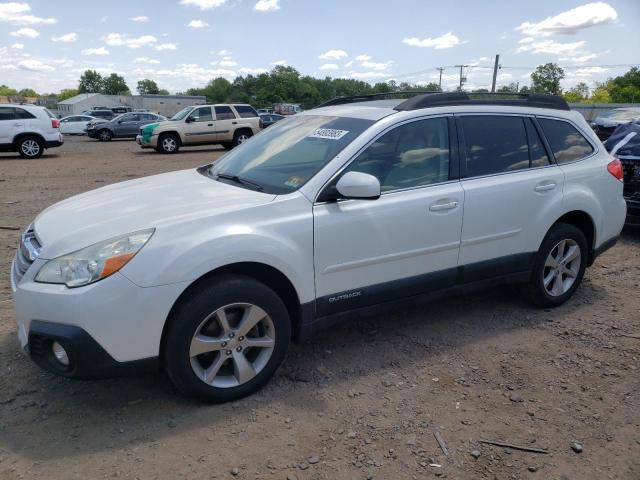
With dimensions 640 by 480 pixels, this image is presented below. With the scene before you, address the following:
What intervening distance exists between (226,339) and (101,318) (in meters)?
0.68

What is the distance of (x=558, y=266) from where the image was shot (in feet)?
14.6

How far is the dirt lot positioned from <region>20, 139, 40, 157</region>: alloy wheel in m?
14.1

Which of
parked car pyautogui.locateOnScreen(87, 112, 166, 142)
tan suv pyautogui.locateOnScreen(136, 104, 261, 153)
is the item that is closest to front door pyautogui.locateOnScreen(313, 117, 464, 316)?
tan suv pyautogui.locateOnScreen(136, 104, 261, 153)

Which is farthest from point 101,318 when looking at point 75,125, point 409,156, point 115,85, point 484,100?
point 115,85

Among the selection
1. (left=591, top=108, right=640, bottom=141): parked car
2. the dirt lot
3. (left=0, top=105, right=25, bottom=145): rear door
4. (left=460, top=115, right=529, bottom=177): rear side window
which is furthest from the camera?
(left=0, top=105, right=25, bottom=145): rear door

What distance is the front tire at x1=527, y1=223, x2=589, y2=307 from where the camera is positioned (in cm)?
431

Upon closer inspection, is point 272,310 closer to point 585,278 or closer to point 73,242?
point 73,242

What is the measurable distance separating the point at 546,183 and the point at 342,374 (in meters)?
2.21

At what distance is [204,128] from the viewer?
19.7 meters

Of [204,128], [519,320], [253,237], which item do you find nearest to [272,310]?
[253,237]

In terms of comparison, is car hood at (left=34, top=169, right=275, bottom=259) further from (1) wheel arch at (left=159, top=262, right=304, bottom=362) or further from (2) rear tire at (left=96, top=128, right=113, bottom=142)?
(2) rear tire at (left=96, top=128, right=113, bottom=142)

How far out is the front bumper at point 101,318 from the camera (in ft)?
8.59

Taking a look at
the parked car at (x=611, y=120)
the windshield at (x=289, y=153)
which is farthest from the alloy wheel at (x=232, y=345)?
the parked car at (x=611, y=120)

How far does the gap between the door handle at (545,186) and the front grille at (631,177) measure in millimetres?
2984
